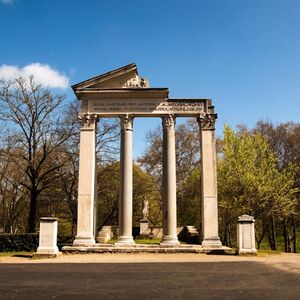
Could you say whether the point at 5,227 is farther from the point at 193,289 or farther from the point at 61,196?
the point at 193,289

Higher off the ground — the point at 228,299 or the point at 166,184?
the point at 166,184

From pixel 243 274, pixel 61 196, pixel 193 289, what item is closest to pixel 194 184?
pixel 61 196

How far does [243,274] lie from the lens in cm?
1120

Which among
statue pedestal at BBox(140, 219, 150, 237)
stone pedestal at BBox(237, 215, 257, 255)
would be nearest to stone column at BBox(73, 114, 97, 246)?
stone pedestal at BBox(237, 215, 257, 255)

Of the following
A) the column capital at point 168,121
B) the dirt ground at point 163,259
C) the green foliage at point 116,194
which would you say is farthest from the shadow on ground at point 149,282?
the green foliage at point 116,194

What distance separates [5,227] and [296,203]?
2742 cm

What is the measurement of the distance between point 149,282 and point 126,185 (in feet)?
35.5

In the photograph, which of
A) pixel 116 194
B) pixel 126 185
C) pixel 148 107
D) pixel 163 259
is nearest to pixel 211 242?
pixel 163 259

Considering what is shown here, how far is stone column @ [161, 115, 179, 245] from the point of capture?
19.7 metres

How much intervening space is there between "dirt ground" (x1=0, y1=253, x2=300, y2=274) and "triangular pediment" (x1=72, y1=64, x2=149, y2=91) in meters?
8.98

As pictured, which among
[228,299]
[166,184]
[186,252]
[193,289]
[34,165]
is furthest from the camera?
[34,165]

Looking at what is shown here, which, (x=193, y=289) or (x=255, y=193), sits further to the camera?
(x=255, y=193)

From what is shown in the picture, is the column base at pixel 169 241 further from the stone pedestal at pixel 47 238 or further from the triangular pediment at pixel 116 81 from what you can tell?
the triangular pediment at pixel 116 81

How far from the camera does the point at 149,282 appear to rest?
9641 mm
